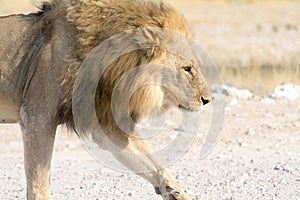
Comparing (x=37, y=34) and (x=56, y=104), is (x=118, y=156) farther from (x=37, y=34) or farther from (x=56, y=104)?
A: (x=37, y=34)

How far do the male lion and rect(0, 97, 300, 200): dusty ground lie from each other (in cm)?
93

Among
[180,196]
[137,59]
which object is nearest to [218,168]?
[180,196]

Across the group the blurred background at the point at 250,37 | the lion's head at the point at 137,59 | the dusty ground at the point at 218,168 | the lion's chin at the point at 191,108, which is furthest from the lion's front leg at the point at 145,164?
the blurred background at the point at 250,37

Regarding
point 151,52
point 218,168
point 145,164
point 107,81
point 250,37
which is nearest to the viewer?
point 151,52

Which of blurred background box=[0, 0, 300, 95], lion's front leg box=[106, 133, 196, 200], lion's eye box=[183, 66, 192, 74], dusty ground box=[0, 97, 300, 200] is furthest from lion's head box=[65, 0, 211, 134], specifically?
dusty ground box=[0, 97, 300, 200]

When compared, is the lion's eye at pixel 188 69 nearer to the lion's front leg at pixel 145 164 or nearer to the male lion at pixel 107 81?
the male lion at pixel 107 81

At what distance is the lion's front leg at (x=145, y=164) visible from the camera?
6426mm

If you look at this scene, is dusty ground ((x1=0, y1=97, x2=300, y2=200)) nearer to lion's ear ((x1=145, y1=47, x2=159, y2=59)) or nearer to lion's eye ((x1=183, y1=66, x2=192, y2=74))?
lion's eye ((x1=183, y1=66, x2=192, y2=74))

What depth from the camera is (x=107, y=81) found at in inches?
251

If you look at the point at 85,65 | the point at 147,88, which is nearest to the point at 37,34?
the point at 85,65

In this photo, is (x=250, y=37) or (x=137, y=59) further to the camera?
(x=250, y=37)

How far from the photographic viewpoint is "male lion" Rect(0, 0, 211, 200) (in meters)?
6.30

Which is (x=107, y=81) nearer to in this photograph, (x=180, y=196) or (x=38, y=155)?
(x=38, y=155)

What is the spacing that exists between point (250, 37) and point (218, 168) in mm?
17886
